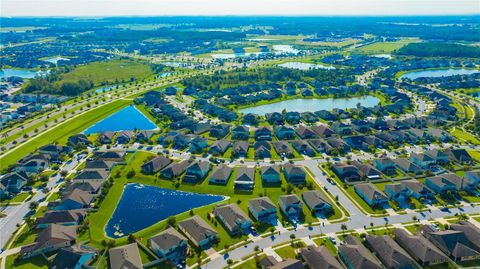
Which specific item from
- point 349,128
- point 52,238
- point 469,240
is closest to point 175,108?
point 349,128

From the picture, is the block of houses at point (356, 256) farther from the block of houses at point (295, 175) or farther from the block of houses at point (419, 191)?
the block of houses at point (295, 175)

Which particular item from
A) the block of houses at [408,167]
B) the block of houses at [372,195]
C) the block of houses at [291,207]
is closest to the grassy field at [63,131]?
the block of houses at [291,207]

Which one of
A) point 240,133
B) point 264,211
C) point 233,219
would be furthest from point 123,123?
point 264,211

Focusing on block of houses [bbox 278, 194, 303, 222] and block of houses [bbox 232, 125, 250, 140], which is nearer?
block of houses [bbox 278, 194, 303, 222]

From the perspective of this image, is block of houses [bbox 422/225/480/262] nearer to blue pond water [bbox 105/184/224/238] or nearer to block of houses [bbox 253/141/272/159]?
blue pond water [bbox 105/184/224/238]

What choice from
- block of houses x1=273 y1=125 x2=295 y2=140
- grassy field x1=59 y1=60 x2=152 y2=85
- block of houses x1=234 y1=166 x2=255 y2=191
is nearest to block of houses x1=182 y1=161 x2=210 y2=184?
block of houses x1=234 y1=166 x2=255 y2=191

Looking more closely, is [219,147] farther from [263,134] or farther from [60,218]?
[60,218]
